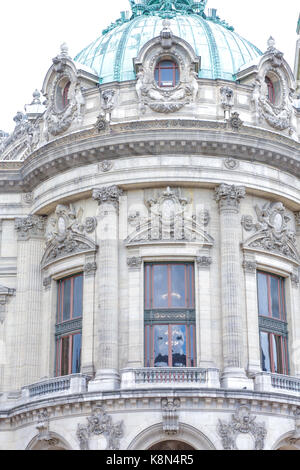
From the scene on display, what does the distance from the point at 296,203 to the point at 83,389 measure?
40.1ft

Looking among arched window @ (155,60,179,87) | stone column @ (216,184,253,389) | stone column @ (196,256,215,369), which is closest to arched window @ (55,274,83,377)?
stone column @ (196,256,215,369)

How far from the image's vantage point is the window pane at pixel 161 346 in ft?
119

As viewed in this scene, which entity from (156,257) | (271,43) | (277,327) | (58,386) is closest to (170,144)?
(156,257)

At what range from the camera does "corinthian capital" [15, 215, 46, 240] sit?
134ft

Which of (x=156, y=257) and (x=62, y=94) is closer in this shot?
(x=156, y=257)

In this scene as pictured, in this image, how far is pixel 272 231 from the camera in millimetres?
39125

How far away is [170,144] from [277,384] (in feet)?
34.3

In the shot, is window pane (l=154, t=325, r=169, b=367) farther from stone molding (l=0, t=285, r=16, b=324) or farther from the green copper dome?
the green copper dome

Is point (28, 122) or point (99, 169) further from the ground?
point (28, 122)

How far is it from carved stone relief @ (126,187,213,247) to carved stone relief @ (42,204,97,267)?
1.90 metres

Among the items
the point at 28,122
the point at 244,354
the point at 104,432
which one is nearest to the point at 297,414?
the point at 244,354

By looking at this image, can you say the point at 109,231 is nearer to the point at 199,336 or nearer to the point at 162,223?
the point at 162,223

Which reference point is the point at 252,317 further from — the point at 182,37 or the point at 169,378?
the point at 182,37

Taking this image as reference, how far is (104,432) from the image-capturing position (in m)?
34.3
